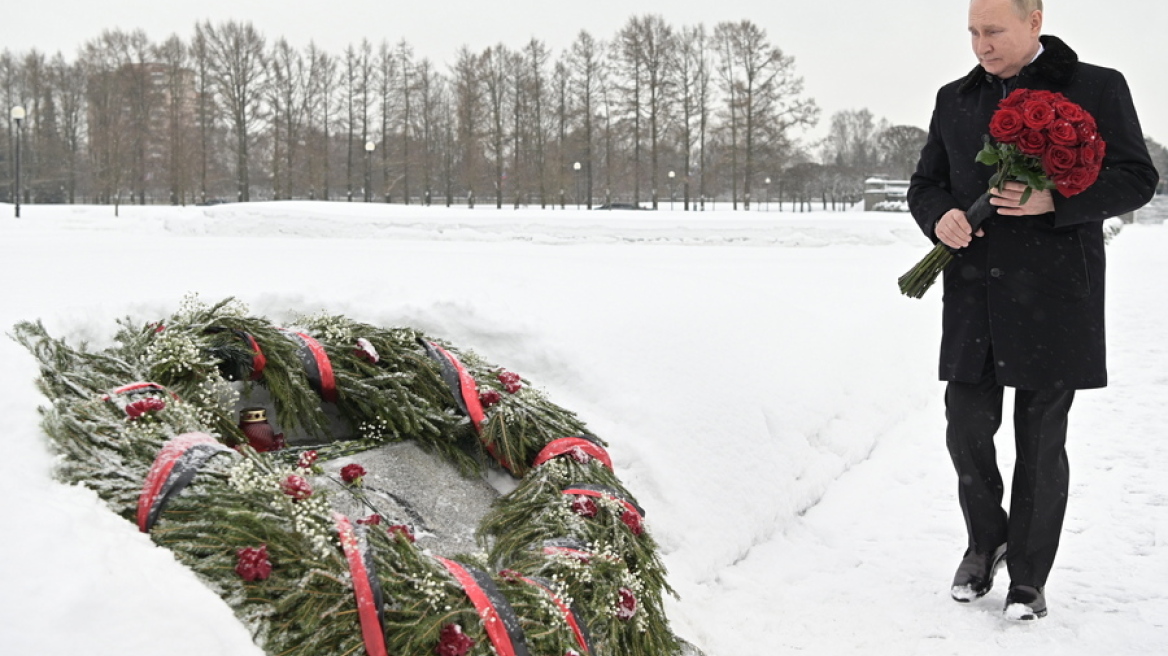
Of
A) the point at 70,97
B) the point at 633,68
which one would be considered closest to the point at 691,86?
the point at 633,68

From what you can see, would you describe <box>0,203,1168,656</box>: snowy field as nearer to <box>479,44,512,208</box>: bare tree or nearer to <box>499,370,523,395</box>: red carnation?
<box>499,370,523,395</box>: red carnation

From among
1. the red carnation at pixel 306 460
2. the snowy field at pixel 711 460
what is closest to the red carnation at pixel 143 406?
the snowy field at pixel 711 460

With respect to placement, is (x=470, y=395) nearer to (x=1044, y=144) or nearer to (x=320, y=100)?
(x=1044, y=144)

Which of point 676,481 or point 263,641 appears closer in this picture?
point 263,641

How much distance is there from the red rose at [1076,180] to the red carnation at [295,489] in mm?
2331

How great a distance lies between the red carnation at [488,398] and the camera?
354 centimetres

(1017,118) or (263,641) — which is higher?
(1017,118)

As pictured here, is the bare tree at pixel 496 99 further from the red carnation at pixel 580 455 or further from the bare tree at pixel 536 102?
the red carnation at pixel 580 455

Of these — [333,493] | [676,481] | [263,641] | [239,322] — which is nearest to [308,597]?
[263,641]

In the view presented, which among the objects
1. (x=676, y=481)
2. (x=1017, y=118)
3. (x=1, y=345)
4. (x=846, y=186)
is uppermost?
(x=846, y=186)

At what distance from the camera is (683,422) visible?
4.30m

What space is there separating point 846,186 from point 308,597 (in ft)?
224

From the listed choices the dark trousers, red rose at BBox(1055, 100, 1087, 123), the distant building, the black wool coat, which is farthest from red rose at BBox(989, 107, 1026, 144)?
the distant building

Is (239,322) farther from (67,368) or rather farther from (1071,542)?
(1071,542)
